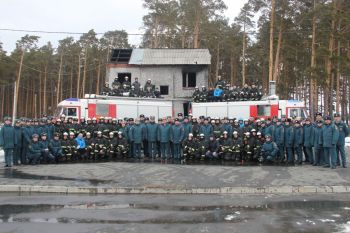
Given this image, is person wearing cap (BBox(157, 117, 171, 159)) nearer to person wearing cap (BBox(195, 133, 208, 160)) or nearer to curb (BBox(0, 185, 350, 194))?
person wearing cap (BBox(195, 133, 208, 160))

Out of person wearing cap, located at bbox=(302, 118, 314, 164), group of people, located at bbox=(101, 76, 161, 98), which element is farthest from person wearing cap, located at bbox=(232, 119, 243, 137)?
group of people, located at bbox=(101, 76, 161, 98)

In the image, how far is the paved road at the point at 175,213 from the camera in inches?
325

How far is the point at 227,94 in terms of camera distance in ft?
83.4

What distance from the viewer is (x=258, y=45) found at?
5253 centimetres

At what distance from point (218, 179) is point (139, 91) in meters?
14.0

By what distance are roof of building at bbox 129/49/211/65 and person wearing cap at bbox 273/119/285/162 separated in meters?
15.1

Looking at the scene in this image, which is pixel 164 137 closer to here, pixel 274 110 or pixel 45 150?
pixel 45 150

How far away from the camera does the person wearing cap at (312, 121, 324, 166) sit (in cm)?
1686

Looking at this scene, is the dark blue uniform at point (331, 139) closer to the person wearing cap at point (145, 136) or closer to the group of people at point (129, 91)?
the person wearing cap at point (145, 136)

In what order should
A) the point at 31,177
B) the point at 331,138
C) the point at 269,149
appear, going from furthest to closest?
the point at 269,149
the point at 331,138
the point at 31,177

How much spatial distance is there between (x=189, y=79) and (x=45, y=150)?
17.6 m

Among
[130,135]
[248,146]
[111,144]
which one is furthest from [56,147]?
[248,146]

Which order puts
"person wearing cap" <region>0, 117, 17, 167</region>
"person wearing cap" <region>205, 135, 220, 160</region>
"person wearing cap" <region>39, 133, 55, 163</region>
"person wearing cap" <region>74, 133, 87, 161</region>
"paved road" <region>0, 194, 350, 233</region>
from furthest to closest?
"person wearing cap" <region>74, 133, 87, 161</region> → "person wearing cap" <region>205, 135, 220, 160</region> → "person wearing cap" <region>39, 133, 55, 163</region> → "person wearing cap" <region>0, 117, 17, 167</region> → "paved road" <region>0, 194, 350, 233</region>

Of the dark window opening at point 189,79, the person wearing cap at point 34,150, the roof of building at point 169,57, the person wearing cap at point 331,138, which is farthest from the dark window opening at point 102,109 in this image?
the person wearing cap at point 331,138
